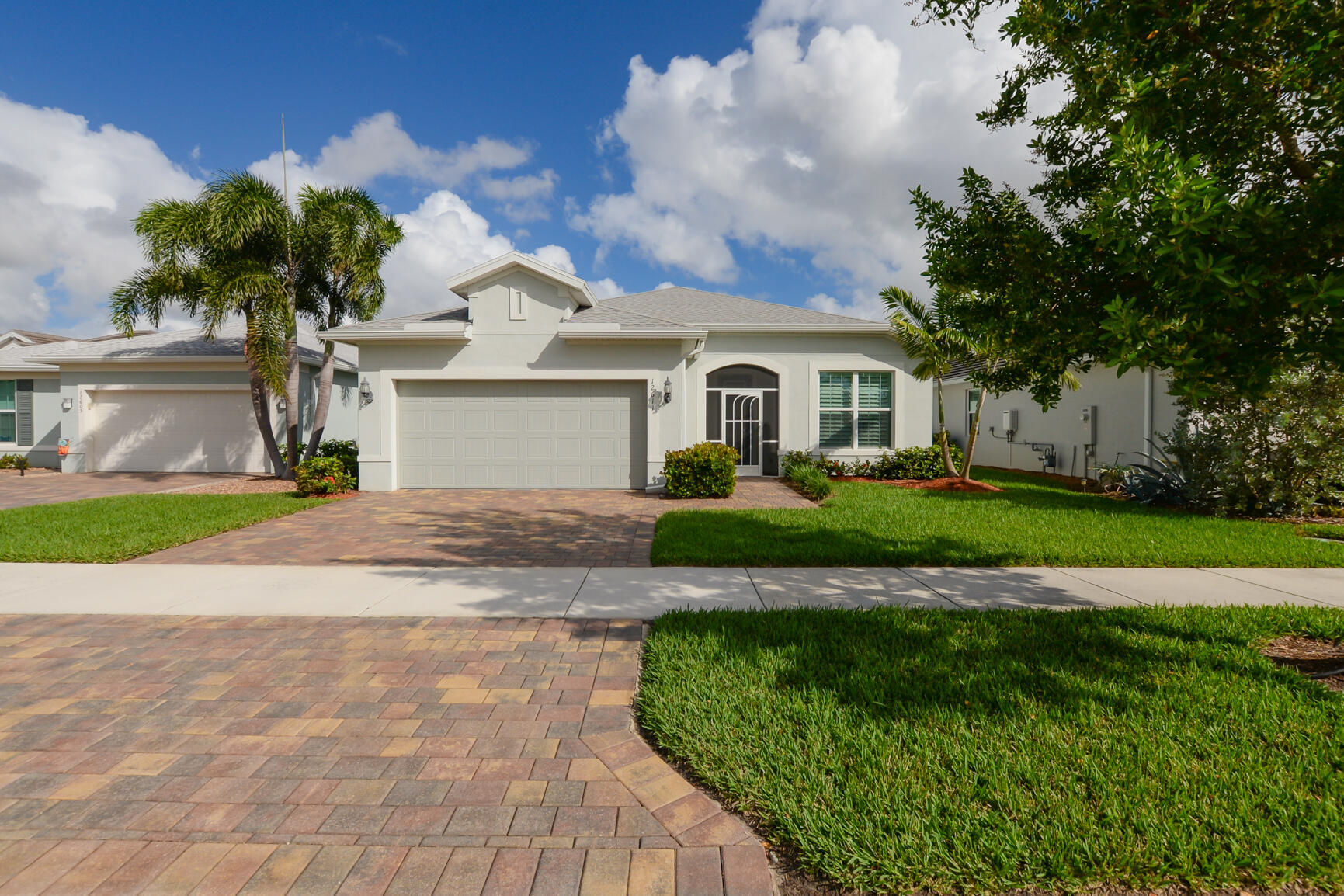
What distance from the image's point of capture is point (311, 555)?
7762 mm

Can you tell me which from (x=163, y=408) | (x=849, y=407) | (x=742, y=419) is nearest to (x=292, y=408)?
(x=163, y=408)

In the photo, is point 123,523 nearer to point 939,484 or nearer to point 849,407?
point 849,407

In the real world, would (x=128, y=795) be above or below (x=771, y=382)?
below

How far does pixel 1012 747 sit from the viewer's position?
125 inches

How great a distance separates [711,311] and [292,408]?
36.9ft

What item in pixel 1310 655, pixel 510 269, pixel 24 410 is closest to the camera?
pixel 1310 655

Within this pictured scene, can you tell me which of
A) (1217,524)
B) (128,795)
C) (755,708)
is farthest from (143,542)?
(1217,524)

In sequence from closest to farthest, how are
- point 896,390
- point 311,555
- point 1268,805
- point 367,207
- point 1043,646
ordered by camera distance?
point 1268,805 → point 1043,646 → point 311,555 → point 367,207 → point 896,390

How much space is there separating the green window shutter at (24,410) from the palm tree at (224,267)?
8.63 metres

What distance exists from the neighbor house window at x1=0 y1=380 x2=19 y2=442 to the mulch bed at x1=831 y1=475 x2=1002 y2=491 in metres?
25.1

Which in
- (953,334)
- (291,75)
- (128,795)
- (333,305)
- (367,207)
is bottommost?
(128,795)

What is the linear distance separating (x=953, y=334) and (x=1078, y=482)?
17.0 ft

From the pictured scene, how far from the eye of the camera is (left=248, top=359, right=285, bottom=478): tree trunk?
15.7 metres

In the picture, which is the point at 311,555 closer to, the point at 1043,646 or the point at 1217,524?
the point at 1043,646
